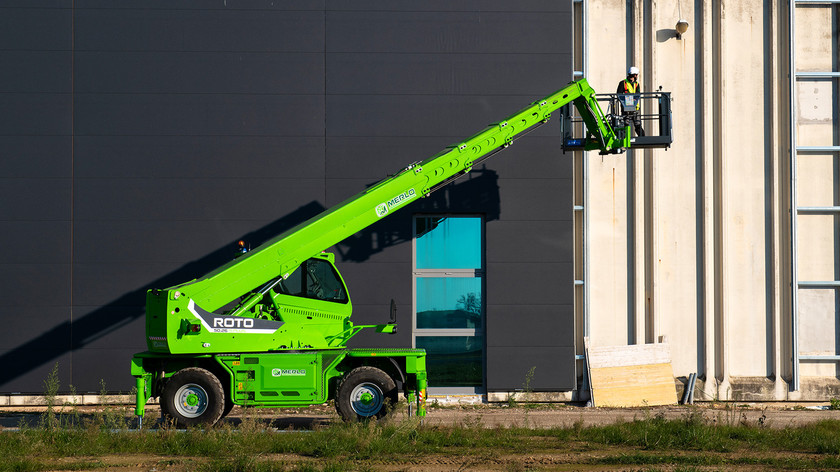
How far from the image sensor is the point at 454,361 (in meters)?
15.1

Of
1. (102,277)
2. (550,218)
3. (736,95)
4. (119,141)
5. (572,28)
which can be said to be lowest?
(102,277)

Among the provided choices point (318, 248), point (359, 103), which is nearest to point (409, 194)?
point (318, 248)

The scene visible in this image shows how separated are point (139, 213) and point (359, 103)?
464 centimetres

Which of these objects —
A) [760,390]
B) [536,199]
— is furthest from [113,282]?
[760,390]

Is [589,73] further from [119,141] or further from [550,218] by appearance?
[119,141]

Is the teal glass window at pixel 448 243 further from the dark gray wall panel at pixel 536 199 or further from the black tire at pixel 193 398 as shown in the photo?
the black tire at pixel 193 398

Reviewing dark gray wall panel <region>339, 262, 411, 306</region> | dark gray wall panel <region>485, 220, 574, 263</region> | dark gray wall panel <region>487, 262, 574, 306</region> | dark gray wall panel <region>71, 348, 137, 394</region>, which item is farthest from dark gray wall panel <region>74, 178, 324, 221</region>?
dark gray wall panel <region>487, 262, 574, 306</region>

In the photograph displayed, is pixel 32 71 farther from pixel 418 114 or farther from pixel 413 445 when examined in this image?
pixel 413 445

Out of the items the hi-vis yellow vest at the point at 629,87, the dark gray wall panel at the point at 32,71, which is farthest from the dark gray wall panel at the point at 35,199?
the hi-vis yellow vest at the point at 629,87

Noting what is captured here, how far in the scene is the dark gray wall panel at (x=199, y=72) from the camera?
48.7 feet

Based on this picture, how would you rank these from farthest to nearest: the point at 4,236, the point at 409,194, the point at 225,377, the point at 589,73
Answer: the point at 589,73 < the point at 4,236 < the point at 409,194 < the point at 225,377

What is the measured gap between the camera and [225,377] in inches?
460

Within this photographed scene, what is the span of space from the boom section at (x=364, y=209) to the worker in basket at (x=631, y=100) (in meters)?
0.41

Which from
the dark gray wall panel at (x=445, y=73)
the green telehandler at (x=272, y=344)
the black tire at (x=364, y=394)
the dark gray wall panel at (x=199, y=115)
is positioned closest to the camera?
the green telehandler at (x=272, y=344)
